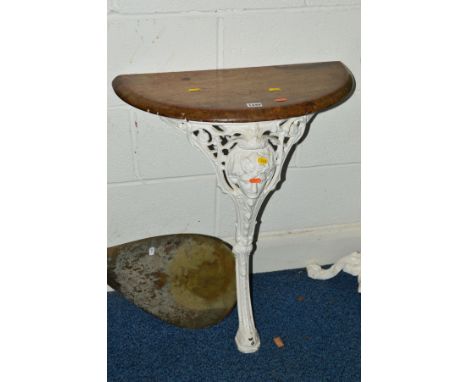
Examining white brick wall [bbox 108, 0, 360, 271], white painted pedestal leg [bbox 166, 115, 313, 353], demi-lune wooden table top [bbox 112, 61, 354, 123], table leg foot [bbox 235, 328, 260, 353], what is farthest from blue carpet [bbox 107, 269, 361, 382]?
demi-lune wooden table top [bbox 112, 61, 354, 123]

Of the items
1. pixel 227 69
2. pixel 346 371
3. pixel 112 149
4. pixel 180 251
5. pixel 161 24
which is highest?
pixel 161 24

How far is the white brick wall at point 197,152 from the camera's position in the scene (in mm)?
1745

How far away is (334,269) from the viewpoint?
219cm

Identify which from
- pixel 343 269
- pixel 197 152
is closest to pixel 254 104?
pixel 197 152

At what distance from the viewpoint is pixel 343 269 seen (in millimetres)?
2209

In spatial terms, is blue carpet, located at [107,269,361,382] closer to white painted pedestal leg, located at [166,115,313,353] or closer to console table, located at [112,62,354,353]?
console table, located at [112,62,354,353]

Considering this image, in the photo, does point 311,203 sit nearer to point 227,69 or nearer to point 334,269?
point 334,269

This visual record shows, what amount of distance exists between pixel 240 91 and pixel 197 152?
16.7 inches

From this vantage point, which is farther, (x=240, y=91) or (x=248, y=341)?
(x=248, y=341)

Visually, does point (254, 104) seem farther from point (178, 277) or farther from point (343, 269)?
point (343, 269)

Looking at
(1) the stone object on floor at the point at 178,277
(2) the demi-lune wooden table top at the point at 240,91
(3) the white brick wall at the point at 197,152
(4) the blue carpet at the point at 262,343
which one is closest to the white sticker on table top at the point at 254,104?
(2) the demi-lune wooden table top at the point at 240,91

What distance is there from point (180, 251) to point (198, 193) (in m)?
0.22

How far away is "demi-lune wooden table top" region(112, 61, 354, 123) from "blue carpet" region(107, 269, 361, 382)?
0.82 metres

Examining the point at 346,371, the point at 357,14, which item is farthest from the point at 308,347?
the point at 357,14
